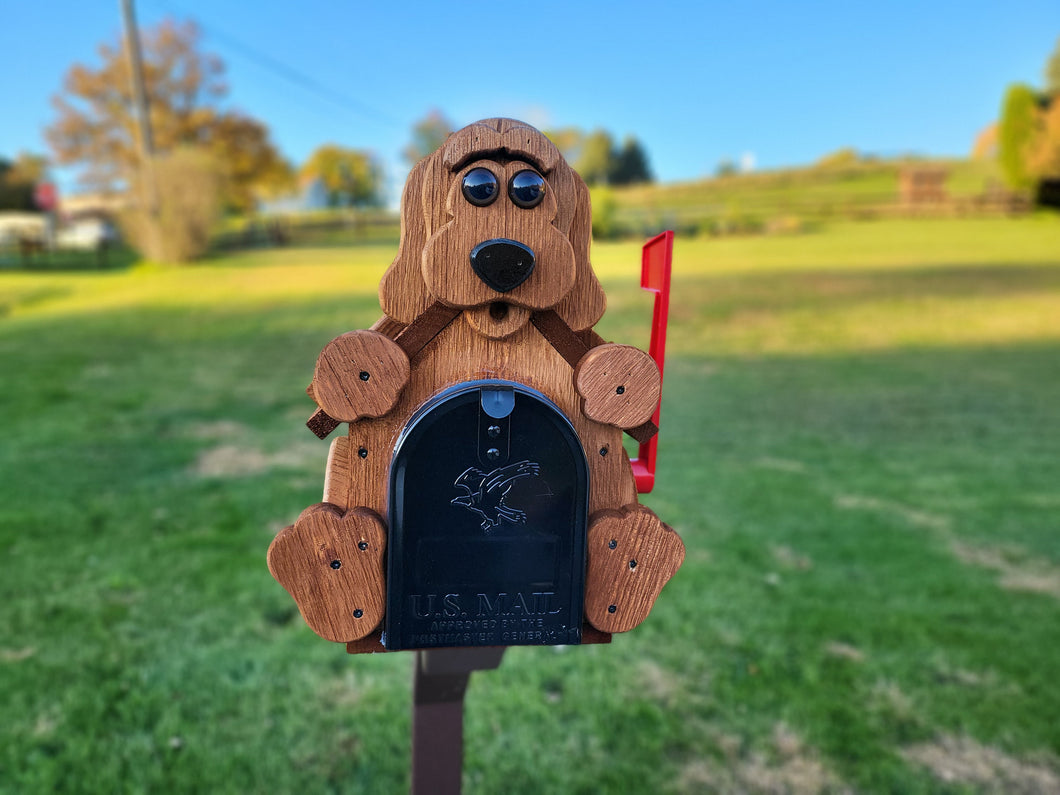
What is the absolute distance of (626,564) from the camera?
3.94 ft

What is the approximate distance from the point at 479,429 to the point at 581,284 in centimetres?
28

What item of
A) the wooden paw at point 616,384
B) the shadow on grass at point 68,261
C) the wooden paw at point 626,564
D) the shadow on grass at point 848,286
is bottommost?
the shadow on grass at point 68,261

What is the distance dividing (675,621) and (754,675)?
1.58 feet

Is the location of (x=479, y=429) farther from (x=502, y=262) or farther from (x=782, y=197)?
(x=782, y=197)

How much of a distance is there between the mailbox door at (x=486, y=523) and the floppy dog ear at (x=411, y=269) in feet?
0.51

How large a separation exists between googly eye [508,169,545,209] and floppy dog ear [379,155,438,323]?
143mm

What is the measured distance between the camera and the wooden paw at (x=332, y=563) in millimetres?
1127

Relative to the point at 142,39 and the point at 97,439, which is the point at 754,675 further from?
the point at 142,39

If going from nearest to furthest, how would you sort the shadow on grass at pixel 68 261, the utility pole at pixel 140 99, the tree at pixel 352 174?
the utility pole at pixel 140 99
the shadow on grass at pixel 68 261
the tree at pixel 352 174

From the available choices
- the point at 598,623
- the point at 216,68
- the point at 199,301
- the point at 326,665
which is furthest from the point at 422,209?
the point at 216,68

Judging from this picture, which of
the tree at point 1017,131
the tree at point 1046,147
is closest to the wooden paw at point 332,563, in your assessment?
the tree at point 1046,147

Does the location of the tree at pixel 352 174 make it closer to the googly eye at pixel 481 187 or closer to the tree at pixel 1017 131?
the tree at pixel 1017 131

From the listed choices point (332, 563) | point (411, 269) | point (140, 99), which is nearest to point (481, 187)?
point (411, 269)

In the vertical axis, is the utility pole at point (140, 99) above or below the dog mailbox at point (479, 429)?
above
